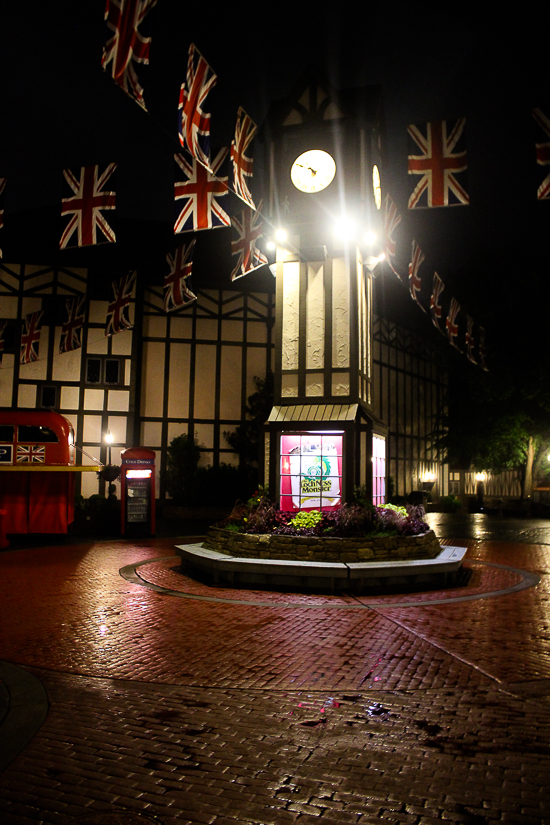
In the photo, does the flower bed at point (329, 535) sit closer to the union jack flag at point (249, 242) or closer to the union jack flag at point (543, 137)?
the union jack flag at point (249, 242)

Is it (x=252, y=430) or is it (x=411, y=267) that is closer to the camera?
(x=411, y=267)

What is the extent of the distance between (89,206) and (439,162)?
6.79m

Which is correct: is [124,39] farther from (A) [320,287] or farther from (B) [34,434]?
(B) [34,434]

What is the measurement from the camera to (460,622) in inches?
313

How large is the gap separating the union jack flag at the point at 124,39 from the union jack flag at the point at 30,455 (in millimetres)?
12097

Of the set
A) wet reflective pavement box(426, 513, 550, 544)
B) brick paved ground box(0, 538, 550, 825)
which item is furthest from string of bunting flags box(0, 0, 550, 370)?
wet reflective pavement box(426, 513, 550, 544)

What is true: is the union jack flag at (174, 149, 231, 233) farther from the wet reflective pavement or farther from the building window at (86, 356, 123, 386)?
the building window at (86, 356, 123, 386)

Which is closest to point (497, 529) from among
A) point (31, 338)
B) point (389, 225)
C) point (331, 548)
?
point (331, 548)

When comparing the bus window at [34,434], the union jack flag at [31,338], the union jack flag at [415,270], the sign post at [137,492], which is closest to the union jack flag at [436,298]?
the union jack flag at [415,270]

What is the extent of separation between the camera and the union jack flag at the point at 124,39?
23.8ft

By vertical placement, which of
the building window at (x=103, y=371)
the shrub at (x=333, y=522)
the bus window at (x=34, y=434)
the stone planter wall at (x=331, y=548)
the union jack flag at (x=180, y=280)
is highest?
the union jack flag at (x=180, y=280)

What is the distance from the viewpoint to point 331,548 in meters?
10.8

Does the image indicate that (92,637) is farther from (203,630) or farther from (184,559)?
(184,559)

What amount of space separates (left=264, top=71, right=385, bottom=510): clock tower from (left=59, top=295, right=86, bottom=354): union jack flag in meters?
10.1
